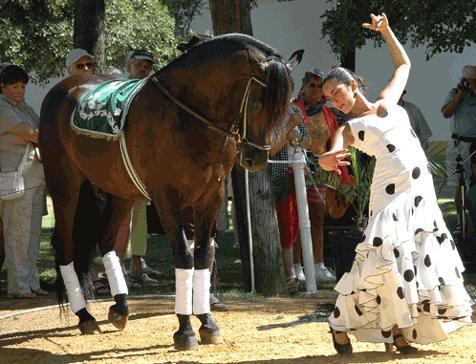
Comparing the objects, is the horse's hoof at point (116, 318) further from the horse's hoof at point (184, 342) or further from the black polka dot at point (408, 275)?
the black polka dot at point (408, 275)

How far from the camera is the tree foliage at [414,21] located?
15.9 metres

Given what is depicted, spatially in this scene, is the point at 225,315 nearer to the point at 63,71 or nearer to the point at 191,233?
the point at 191,233

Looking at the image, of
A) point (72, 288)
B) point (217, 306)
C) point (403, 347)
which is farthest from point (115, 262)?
point (403, 347)

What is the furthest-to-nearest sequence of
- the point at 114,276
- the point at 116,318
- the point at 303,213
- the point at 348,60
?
1. the point at 348,60
2. the point at 303,213
3. the point at 114,276
4. the point at 116,318

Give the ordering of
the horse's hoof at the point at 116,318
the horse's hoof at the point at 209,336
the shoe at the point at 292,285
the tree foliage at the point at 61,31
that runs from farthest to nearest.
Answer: the tree foliage at the point at 61,31, the shoe at the point at 292,285, the horse's hoof at the point at 116,318, the horse's hoof at the point at 209,336

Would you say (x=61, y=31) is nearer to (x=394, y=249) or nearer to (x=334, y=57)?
(x=334, y=57)

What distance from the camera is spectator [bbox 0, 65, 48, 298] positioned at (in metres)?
9.94

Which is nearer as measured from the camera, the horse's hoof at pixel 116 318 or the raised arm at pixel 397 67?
the raised arm at pixel 397 67

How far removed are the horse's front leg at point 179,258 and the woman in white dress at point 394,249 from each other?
1.11 m

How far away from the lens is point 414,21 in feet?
55.6

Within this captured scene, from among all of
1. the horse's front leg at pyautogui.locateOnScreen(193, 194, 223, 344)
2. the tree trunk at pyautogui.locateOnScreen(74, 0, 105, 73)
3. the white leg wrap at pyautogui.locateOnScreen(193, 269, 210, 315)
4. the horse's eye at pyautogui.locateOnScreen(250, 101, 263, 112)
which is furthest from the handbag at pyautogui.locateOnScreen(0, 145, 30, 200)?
the horse's eye at pyautogui.locateOnScreen(250, 101, 263, 112)

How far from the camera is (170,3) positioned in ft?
101

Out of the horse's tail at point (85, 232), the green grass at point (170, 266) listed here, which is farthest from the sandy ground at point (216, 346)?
the green grass at point (170, 266)

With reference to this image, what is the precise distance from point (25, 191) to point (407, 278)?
5.23m
